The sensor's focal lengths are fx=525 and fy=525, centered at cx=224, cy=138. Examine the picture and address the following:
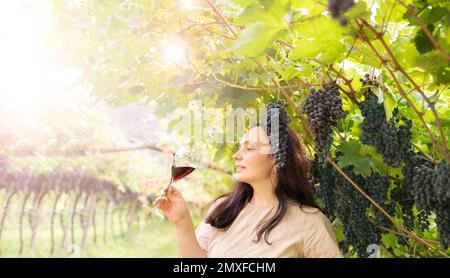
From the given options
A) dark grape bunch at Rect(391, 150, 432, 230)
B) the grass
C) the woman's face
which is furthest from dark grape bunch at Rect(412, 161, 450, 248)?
the grass

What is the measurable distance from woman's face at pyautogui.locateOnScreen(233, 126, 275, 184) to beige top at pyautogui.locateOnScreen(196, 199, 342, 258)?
0.12 meters

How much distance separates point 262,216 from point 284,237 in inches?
5.4

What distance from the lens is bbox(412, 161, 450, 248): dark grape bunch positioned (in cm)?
101

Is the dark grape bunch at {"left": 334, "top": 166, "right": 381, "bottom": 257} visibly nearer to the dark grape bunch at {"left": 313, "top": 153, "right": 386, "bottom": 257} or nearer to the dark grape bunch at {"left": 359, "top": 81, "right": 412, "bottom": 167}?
the dark grape bunch at {"left": 313, "top": 153, "right": 386, "bottom": 257}

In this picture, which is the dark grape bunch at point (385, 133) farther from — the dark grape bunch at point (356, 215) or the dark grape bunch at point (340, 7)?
the dark grape bunch at point (340, 7)

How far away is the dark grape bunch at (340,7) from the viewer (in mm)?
741

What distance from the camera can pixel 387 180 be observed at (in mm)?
1282

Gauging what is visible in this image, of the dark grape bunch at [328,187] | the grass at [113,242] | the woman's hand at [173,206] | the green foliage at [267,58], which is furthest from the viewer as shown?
the grass at [113,242]

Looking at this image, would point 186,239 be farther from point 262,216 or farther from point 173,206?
point 262,216

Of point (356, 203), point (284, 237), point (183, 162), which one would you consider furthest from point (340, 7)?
point (183, 162)

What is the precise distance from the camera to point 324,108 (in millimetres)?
1182

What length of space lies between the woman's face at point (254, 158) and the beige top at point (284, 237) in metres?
0.12

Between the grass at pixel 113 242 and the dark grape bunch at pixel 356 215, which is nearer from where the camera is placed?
the dark grape bunch at pixel 356 215

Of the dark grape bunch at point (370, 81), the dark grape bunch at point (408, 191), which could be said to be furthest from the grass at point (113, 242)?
the dark grape bunch at point (370, 81)
